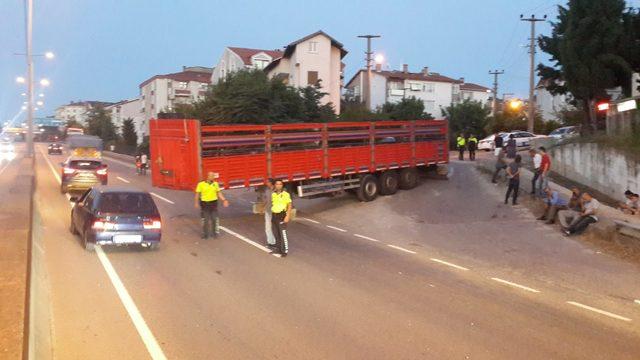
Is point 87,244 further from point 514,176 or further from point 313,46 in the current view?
point 313,46

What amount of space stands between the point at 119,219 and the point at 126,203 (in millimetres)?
537

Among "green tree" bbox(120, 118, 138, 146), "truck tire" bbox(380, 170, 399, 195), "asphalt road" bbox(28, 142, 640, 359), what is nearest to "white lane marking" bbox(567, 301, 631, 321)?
"asphalt road" bbox(28, 142, 640, 359)

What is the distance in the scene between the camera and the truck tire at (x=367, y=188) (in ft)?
73.6

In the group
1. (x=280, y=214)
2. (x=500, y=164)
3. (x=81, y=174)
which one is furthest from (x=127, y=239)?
(x=500, y=164)

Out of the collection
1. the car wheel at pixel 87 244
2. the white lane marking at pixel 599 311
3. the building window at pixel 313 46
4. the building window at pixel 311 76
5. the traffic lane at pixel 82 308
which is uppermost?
the building window at pixel 313 46

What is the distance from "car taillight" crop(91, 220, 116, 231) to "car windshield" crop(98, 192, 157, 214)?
29 centimetres

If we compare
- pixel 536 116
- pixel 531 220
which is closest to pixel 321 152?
pixel 531 220

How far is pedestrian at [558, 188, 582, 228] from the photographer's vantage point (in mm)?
16825

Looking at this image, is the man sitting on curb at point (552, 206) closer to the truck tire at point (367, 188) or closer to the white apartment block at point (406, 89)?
the truck tire at point (367, 188)

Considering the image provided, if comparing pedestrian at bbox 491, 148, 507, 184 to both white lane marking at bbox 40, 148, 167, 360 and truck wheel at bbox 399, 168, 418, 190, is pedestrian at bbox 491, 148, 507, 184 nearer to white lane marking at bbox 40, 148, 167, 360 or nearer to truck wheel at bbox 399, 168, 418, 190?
truck wheel at bbox 399, 168, 418, 190

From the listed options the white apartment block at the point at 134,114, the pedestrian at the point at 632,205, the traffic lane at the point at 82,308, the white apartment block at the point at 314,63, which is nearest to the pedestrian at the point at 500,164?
the pedestrian at the point at 632,205

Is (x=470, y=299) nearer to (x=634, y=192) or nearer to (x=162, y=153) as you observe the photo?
(x=162, y=153)

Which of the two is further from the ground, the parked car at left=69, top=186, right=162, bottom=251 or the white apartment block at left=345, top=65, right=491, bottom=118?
the white apartment block at left=345, top=65, right=491, bottom=118

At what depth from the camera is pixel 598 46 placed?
1065 inches
